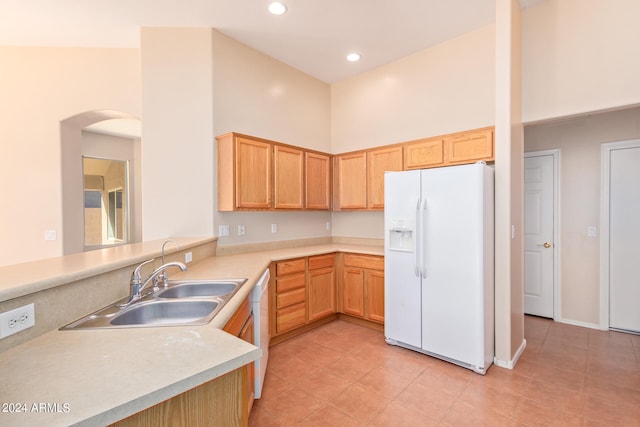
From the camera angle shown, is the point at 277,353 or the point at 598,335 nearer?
the point at 277,353

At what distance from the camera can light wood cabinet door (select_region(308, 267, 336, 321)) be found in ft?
11.4

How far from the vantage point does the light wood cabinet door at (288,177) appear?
11.6ft

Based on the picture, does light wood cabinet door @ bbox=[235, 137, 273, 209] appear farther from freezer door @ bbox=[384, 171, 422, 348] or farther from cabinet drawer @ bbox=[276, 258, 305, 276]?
freezer door @ bbox=[384, 171, 422, 348]

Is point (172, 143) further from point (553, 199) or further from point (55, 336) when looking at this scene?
point (553, 199)

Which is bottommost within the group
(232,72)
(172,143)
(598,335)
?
(598,335)

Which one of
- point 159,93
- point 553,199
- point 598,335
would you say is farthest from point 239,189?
point 598,335

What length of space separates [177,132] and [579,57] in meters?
3.85

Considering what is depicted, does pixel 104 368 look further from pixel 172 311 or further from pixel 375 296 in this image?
pixel 375 296

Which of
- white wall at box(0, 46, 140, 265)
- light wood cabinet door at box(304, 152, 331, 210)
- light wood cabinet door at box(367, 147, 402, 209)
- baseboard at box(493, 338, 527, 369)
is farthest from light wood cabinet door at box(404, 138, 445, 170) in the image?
white wall at box(0, 46, 140, 265)

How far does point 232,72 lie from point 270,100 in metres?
0.57

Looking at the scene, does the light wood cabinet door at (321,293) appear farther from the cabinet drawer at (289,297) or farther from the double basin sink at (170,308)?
the double basin sink at (170,308)

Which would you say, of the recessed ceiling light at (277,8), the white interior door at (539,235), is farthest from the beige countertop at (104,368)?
the white interior door at (539,235)

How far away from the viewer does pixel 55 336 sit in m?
1.16

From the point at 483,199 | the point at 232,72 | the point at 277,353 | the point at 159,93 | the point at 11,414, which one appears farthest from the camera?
the point at 232,72
